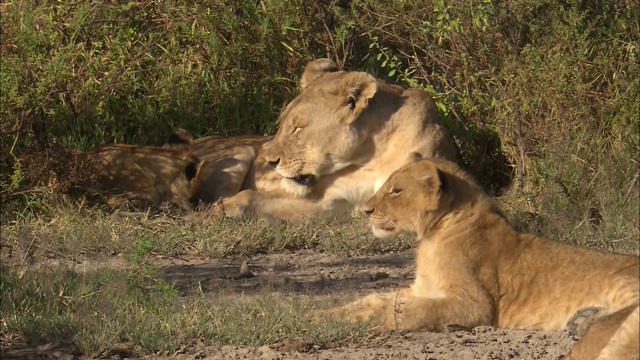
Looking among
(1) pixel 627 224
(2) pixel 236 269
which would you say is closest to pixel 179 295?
(2) pixel 236 269

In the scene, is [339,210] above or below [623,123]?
below

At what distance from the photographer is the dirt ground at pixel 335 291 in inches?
209

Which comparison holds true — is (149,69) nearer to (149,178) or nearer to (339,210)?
(149,178)

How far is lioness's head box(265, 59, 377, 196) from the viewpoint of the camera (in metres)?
8.02

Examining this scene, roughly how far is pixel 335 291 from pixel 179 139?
250 cm

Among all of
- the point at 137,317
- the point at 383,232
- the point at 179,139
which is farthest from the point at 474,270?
the point at 179,139

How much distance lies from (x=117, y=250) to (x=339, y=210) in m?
1.64

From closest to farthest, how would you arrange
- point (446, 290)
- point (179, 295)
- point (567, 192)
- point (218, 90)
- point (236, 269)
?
point (446, 290), point (179, 295), point (236, 269), point (567, 192), point (218, 90)

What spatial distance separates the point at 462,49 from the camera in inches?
345

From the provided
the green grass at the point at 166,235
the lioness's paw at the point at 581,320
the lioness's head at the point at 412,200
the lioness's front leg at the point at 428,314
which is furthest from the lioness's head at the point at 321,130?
the lioness's paw at the point at 581,320

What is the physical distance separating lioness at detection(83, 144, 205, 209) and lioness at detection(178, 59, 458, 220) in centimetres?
29

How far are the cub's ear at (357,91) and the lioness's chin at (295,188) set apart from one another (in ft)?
1.97

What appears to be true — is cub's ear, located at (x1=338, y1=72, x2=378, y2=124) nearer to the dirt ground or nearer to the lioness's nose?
the lioness's nose

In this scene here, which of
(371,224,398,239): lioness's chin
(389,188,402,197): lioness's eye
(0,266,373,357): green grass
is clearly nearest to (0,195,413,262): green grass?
(0,266,373,357): green grass
